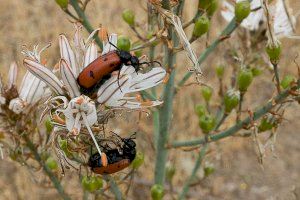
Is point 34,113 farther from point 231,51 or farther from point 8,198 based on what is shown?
point 8,198

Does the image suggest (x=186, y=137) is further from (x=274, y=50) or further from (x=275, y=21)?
(x=274, y=50)

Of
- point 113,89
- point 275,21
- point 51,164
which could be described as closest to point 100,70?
point 113,89

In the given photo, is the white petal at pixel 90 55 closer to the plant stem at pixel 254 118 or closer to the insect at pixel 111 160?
the insect at pixel 111 160

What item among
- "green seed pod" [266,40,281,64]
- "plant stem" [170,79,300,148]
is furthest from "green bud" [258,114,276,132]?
"green seed pod" [266,40,281,64]

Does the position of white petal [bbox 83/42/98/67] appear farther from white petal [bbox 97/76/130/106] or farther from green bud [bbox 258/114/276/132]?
green bud [bbox 258/114/276/132]

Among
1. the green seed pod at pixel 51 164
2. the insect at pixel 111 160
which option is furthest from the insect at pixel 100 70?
the green seed pod at pixel 51 164

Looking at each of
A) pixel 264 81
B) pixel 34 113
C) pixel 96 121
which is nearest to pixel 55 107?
pixel 96 121
